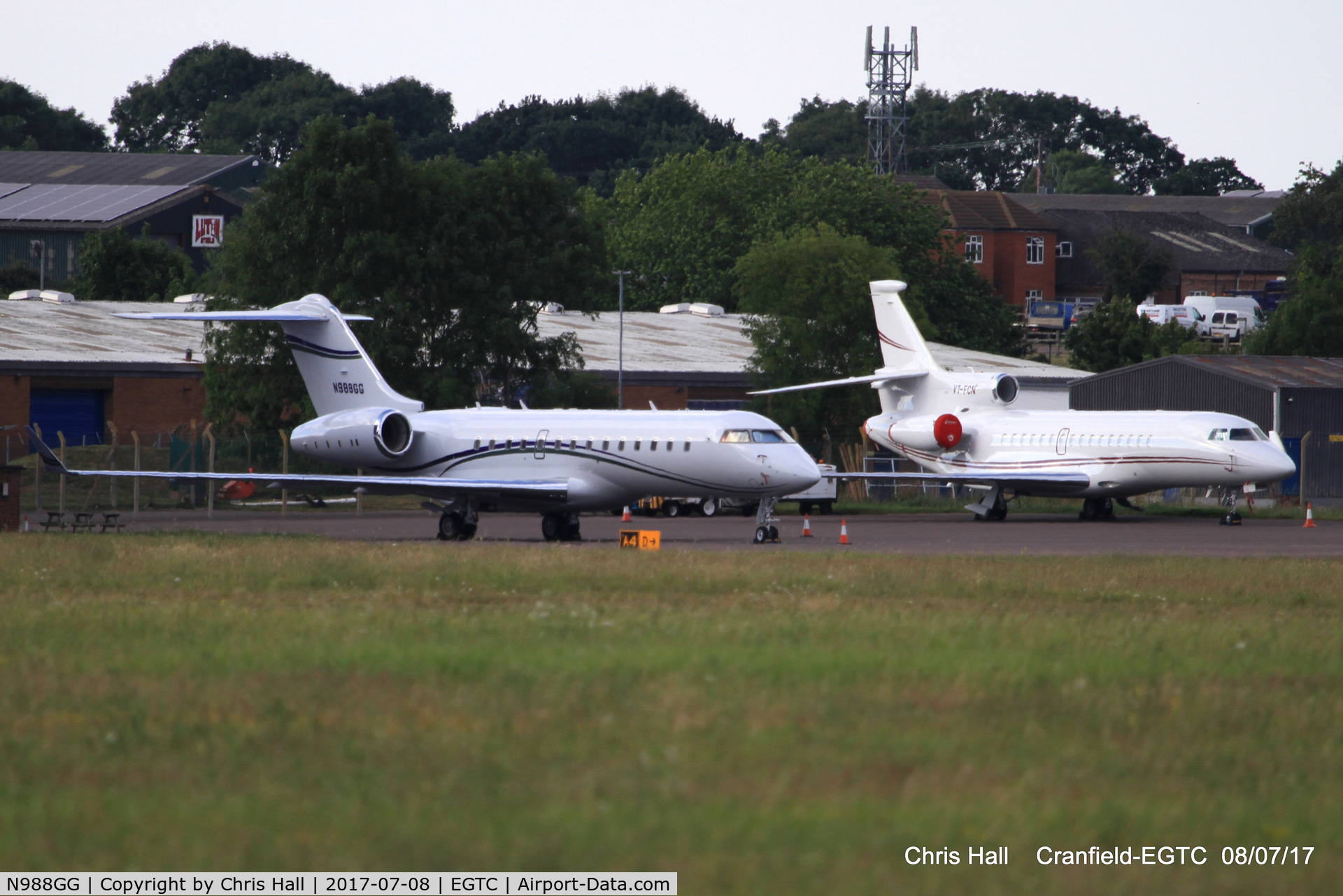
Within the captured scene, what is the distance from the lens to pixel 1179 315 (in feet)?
280

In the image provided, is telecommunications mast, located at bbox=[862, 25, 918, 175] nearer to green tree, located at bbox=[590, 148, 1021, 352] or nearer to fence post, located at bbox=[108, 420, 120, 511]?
green tree, located at bbox=[590, 148, 1021, 352]

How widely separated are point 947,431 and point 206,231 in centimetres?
5805

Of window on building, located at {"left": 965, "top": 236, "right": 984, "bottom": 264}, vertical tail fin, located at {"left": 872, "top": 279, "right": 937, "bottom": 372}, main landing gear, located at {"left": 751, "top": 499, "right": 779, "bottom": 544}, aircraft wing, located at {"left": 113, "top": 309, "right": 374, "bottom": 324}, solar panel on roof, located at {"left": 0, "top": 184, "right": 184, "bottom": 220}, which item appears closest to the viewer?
main landing gear, located at {"left": 751, "top": 499, "right": 779, "bottom": 544}

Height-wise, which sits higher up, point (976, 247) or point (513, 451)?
point (976, 247)

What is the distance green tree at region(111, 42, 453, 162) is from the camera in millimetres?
130000

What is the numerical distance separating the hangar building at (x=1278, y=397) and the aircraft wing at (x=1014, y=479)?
8653mm

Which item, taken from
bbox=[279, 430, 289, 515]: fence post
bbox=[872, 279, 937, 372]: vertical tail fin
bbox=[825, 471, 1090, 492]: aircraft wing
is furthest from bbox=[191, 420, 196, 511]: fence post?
bbox=[872, 279, 937, 372]: vertical tail fin

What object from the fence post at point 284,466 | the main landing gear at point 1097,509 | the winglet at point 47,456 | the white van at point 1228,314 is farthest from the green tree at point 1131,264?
the winglet at point 47,456

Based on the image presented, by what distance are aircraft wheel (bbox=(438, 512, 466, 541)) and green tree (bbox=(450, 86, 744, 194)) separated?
100m

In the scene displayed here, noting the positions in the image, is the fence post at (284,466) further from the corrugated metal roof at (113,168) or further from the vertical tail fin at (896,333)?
the corrugated metal roof at (113,168)

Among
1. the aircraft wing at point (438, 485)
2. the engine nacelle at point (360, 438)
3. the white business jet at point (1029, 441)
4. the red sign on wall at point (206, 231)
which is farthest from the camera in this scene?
the red sign on wall at point (206, 231)

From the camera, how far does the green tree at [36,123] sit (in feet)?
399

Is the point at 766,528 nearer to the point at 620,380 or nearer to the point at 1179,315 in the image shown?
the point at 620,380

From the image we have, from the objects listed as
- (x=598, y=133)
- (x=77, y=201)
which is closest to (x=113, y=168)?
(x=77, y=201)
